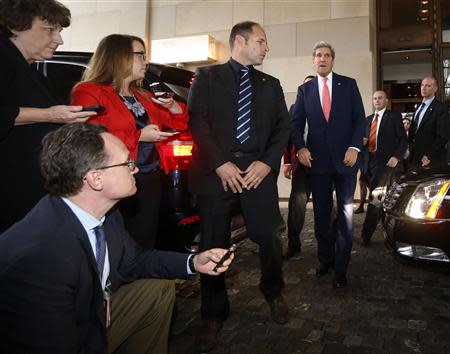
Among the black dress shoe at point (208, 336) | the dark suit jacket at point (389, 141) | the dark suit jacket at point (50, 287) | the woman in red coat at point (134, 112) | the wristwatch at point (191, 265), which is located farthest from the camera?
the dark suit jacket at point (389, 141)

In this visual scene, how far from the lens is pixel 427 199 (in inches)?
118

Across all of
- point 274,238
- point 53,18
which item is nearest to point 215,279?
point 274,238

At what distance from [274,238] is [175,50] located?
25.0 ft

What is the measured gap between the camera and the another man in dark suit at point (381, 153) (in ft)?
15.9

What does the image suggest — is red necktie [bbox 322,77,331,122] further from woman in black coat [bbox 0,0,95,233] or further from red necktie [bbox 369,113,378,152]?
woman in black coat [bbox 0,0,95,233]

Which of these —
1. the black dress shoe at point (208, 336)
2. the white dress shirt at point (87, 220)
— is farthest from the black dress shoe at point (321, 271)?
the white dress shirt at point (87, 220)

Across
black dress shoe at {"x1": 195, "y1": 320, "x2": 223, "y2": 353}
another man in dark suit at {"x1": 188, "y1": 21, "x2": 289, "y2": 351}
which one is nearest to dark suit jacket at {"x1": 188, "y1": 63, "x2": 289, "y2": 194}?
another man in dark suit at {"x1": 188, "y1": 21, "x2": 289, "y2": 351}

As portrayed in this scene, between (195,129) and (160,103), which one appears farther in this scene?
(195,129)

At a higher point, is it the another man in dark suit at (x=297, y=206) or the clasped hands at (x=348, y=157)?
the clasped hands at (x=348, y=157)

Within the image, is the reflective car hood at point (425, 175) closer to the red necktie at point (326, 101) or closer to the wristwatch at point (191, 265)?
the red necktie at point (326, 101)

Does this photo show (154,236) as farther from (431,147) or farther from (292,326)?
(431,147)

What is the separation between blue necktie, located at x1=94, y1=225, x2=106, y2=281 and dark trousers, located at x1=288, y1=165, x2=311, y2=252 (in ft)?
10.1

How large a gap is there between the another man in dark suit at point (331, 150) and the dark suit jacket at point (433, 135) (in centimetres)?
253

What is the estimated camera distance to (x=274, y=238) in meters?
2.71
